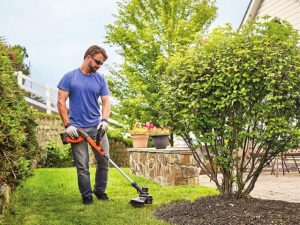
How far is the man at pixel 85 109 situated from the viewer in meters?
5.37

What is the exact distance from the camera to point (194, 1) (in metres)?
16.0

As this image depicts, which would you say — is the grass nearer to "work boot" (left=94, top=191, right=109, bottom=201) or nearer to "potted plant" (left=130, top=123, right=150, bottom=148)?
"work boot" (left=94, top=191, right=109, bottom=201)

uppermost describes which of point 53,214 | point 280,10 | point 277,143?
point 280,10

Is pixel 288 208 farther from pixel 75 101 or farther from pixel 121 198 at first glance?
pixel 75 101

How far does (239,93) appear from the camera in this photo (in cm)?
414

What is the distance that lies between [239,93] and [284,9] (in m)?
9.22

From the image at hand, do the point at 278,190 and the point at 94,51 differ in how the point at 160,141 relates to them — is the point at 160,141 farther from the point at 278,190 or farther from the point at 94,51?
the point at 94,51

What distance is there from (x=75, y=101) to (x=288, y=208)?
2803 mm

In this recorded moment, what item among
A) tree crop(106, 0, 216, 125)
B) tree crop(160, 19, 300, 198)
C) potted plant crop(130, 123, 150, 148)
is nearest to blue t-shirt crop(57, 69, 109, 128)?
tree crop(160, 19, 300, 198)

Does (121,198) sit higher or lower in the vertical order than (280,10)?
lower

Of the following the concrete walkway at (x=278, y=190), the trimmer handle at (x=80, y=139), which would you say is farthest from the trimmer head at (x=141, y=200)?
the concrete walkway at (x=278, y=190)

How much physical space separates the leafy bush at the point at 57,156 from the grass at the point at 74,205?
605cm

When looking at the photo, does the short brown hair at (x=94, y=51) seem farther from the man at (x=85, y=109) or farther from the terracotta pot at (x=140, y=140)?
the terracotta pot at (x=140, y=140)

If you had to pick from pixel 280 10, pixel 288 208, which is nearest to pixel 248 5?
pixel 280 10
